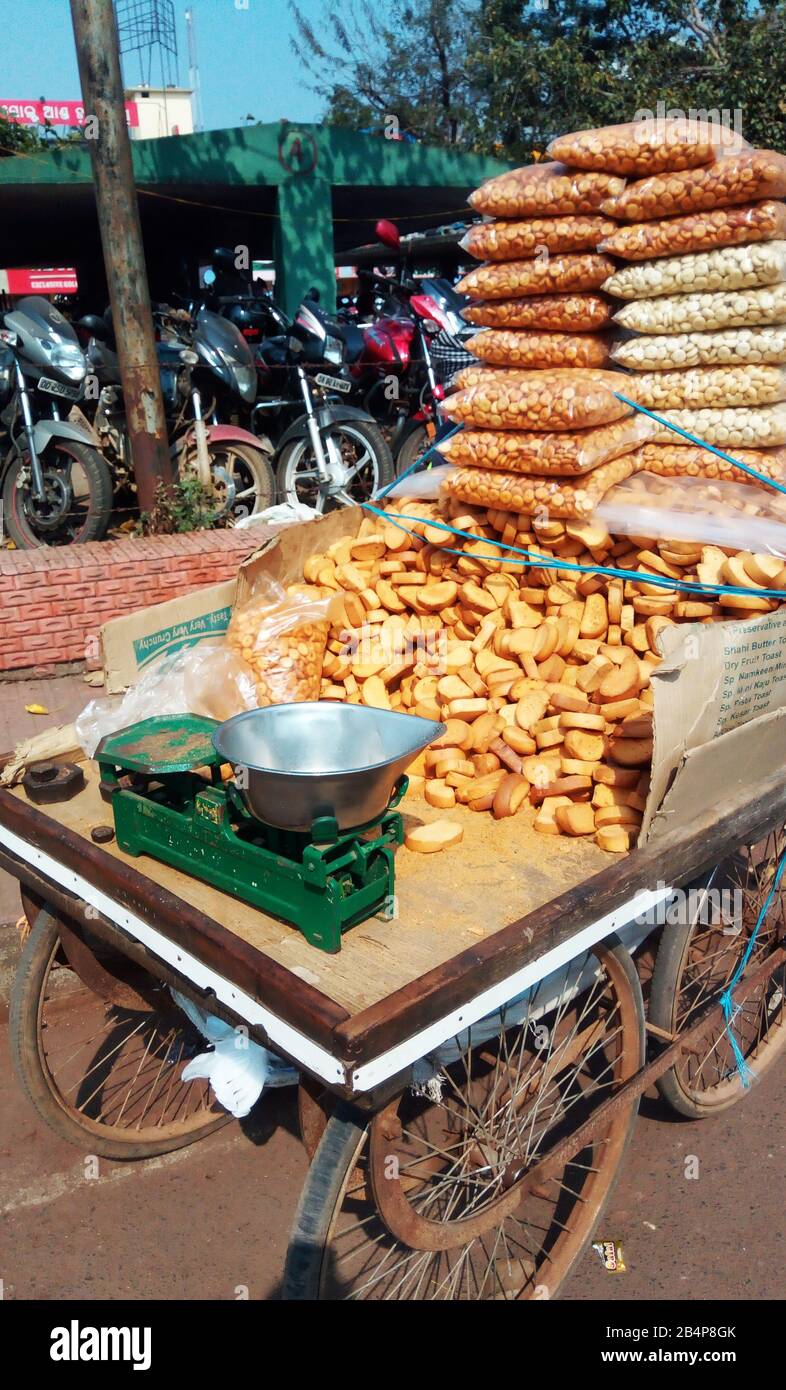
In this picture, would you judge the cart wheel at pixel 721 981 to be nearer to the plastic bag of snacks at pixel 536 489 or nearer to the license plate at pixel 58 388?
the plastic bag of snacks at pixel 536 489

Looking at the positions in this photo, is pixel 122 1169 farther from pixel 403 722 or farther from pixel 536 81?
pixel 536 81

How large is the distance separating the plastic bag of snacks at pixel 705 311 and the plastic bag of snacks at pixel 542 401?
174 mm

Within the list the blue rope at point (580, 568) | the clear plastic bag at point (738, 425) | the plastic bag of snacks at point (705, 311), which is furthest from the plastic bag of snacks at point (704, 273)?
the blue rope at point (580, 568)

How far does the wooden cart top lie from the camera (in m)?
1.61

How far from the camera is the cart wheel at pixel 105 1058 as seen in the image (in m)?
2.45

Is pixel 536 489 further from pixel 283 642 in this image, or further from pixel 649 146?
pixel 649 146

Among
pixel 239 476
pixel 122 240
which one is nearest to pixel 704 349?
pixel 122 240

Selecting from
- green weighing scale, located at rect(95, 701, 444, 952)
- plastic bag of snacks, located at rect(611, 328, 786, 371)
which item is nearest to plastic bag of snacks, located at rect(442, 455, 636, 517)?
plastic bag of snacks, located at rect(611, 328, 786, 371)

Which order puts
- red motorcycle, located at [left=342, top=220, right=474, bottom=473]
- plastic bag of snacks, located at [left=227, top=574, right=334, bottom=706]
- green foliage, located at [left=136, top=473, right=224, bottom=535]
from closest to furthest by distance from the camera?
plastic bag of snacks, located at [left=227, top=574, right=334, bottom=706] → green foliage, located at [left=136, top=473, right=224, bottom=535] → red motorcycle, located at [left=342, top=220, right=474, bottom=473]

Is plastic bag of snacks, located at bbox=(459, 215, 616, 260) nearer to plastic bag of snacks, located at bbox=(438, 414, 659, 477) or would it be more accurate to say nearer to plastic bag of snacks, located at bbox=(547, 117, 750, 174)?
plastic bag of snacks, located at bbox=(547, 117, 750, 174)

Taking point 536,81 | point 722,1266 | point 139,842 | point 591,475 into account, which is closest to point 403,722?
point 139,842

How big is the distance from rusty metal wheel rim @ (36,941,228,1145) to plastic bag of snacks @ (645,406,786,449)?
224cm
